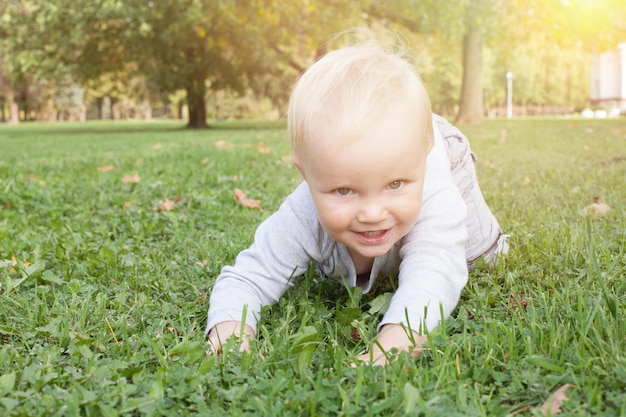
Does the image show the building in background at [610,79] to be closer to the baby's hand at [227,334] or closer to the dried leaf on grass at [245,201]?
the dried leaf on grass at [245,201]

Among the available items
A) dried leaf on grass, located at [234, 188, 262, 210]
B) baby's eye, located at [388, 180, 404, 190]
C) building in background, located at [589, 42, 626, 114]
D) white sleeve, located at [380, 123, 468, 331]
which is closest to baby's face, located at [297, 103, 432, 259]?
baby's eye, located at [388, 180, 404, 190]

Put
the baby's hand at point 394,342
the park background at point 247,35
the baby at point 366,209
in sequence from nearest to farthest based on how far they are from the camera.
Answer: the baby's hand at point 394,342 → the baby at point 366,209 → the park background at point 247,35

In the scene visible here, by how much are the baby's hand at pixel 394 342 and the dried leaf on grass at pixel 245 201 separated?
2.31 metres

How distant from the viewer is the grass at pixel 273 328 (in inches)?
58.3

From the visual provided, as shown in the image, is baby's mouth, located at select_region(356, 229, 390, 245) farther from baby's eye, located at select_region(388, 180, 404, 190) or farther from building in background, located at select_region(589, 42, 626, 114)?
building in background, located at select_region(589, 42, 626, 114)

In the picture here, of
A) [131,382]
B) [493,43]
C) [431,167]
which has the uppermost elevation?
[493,43]

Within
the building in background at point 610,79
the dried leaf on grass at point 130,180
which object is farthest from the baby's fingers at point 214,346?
the building in background at point 610,79

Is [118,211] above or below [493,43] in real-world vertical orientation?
below

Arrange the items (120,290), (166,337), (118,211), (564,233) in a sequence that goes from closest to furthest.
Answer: (166,337), (120,290), (564,233), (118,211)

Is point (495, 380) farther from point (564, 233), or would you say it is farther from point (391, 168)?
point (564, 233)

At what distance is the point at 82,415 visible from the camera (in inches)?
57.5

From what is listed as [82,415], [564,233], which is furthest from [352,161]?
[564,233]

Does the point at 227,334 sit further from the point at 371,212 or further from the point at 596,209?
the point at 596,209

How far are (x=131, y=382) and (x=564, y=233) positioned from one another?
1.95m
